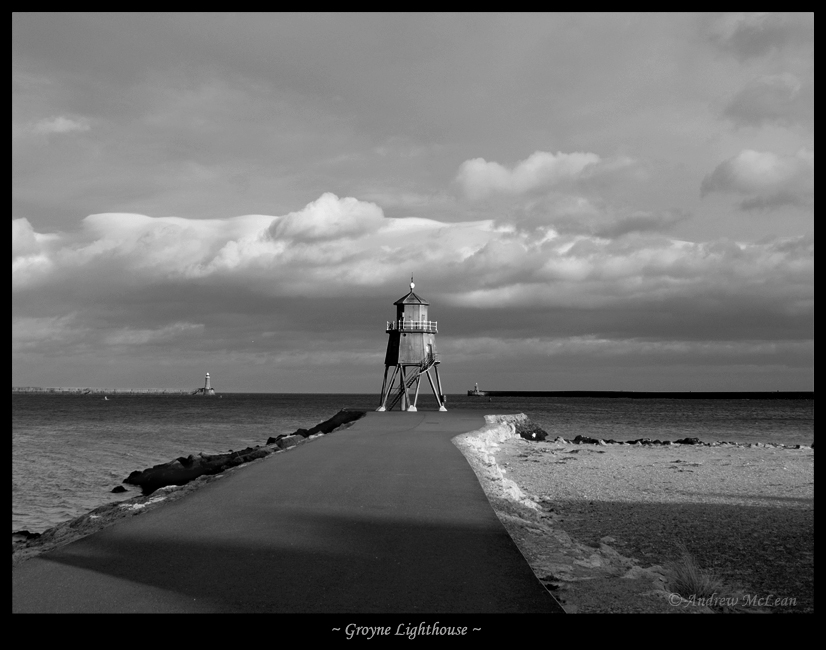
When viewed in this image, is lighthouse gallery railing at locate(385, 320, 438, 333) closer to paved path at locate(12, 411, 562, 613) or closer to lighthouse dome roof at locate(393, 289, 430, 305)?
lighthouse dome roof at locate(393, 289, 430, 305)

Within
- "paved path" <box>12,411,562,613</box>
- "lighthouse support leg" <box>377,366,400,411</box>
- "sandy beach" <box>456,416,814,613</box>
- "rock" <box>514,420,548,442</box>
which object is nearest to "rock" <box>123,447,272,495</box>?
"sandy beach" <box>456,416,814,613</box>

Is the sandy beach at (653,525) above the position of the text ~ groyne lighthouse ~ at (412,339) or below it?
A: below

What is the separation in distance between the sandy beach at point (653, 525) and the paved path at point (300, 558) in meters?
0.77

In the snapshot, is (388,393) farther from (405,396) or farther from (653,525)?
(653,525)

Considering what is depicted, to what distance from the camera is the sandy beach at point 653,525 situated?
8.02 meters

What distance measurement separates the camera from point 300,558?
7789mm

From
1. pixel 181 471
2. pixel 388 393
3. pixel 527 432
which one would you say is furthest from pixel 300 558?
pixel 388 393

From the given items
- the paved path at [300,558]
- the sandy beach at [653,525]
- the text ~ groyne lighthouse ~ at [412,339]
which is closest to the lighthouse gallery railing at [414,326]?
the text ~ groyne lighthouse ~ at [412,339]

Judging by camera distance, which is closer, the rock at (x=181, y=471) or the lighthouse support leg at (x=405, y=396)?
the rock at (x=181, y=471)

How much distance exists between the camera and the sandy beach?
802 cm

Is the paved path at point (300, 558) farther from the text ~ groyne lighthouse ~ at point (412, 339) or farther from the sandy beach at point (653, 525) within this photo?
the text ~ groyne lighthouse ~ at point (412, 339)

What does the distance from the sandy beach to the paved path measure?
2.52 ft

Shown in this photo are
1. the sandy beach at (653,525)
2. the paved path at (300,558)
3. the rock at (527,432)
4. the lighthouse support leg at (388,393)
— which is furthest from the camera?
the lighthouse support leg at (388,393)
